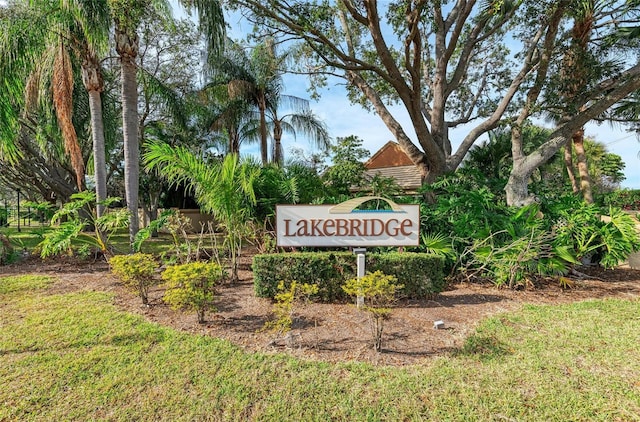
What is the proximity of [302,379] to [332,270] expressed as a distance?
2.18 metres

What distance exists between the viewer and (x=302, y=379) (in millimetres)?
3010

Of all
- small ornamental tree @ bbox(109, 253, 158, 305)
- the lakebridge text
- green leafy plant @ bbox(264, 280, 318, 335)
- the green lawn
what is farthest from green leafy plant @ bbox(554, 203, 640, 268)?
small ornamental tree @ bbox(109, 253, 158, 305)

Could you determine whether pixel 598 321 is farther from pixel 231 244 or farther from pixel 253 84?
pixel 253 84

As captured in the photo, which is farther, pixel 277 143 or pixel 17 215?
pixel 277 143

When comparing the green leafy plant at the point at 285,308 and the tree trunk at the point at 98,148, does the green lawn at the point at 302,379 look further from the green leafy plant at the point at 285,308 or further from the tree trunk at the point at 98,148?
the tree trunk at the point at 98,148

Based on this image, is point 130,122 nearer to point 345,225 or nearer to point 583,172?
point 345,225

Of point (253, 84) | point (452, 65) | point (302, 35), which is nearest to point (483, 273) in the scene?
point (302, 35)

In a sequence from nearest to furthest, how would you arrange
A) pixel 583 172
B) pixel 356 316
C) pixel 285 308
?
pixel 285 308 → pixel 356 316 → pixel 583 172

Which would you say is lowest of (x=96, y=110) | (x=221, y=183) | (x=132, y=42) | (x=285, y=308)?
(x=285, y=308)

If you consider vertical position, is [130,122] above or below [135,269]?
above

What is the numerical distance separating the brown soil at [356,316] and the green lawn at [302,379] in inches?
9.4

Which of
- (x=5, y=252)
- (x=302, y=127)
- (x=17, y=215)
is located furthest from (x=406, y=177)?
(x=17, y=215)

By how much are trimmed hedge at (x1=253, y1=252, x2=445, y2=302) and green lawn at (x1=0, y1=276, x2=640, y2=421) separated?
123cm

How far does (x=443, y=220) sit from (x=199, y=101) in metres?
12.2
